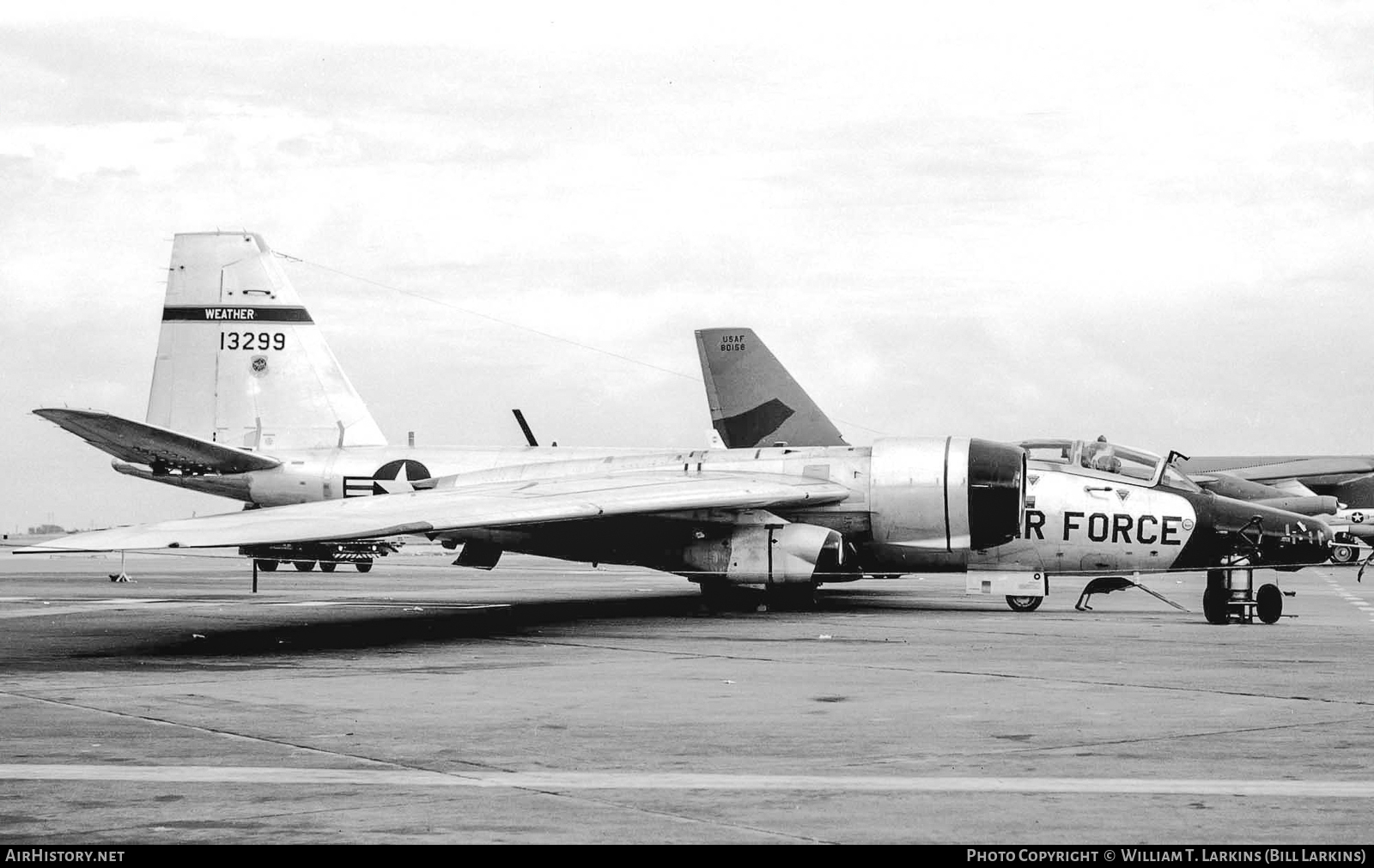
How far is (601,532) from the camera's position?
20172 millimetres

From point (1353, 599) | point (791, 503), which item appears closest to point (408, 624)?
point (791, 503)

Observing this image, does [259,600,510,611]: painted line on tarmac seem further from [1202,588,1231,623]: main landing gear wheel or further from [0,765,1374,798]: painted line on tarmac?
[0,765,1374,798]: painted line on tarmac

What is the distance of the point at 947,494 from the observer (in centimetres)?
1944

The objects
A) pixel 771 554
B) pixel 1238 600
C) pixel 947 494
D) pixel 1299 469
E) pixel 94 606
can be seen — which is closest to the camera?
pixel 1238 600

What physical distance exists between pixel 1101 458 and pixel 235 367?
13.5 m

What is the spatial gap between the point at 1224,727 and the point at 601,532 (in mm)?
12247

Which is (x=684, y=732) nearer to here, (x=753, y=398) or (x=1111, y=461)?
(x=1111, y=461)

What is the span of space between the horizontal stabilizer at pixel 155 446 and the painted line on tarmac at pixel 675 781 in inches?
503

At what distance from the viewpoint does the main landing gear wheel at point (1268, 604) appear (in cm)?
1800

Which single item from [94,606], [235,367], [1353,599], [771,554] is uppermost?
[235,367]

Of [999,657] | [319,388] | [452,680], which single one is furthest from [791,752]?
[319,388]

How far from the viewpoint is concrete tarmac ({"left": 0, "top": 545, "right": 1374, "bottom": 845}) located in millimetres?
6035

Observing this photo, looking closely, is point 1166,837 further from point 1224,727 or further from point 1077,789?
point 1224,727

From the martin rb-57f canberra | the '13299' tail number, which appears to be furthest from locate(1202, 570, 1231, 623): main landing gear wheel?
the '13299' tail number
